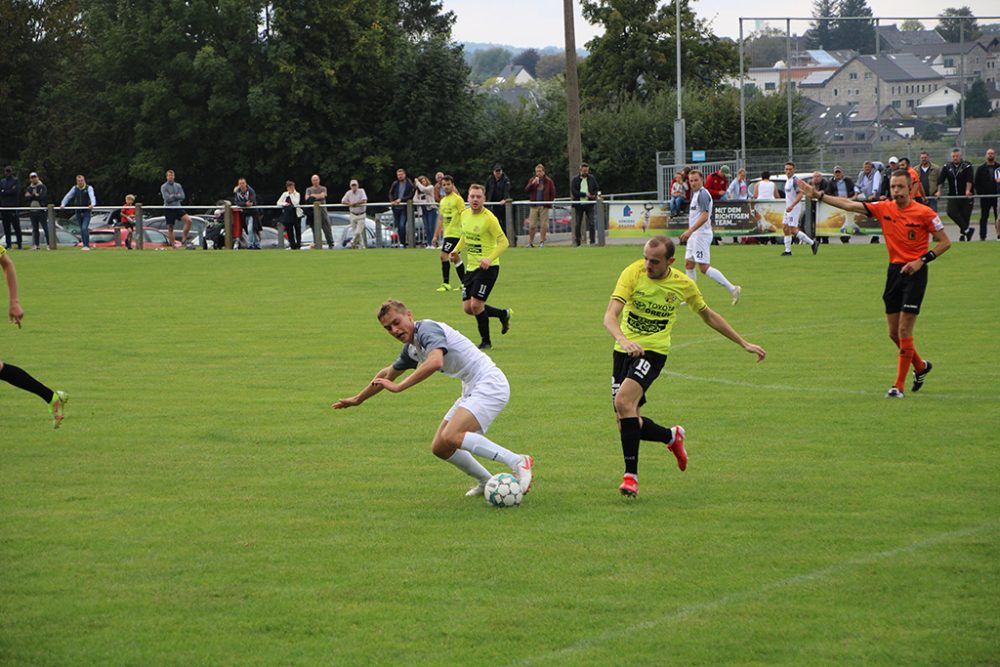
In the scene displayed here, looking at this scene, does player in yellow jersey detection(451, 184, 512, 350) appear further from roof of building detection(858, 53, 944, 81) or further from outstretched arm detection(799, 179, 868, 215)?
roof of building detection(858, 53, 944, 81)

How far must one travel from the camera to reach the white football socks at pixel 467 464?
909cm

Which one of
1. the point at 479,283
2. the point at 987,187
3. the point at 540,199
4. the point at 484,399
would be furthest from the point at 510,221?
the point at 484,399

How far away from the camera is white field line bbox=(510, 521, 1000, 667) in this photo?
20.2 feet

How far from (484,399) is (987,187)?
1084 inches

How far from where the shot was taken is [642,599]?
6883 millimetres

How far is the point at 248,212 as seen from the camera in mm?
37688

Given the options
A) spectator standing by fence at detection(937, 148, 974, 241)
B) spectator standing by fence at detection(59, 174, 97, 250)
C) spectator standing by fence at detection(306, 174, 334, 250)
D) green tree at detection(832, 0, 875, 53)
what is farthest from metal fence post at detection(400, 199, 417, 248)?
green tree at detection(832, 0, 875, 53)

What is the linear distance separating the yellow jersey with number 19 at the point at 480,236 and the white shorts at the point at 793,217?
1420 cm

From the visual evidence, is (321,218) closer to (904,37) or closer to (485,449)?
(904,37)

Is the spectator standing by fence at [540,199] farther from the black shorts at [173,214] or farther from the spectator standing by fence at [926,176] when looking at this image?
the black shorts at [173,214]

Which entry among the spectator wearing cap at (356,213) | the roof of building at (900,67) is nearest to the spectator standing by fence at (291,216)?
the spectator wearing cap at (356,213)

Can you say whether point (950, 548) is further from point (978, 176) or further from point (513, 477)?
point (978, 176)

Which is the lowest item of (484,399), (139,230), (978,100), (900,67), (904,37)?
(484,399)

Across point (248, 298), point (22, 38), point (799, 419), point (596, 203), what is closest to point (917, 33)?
point (596, 203)
